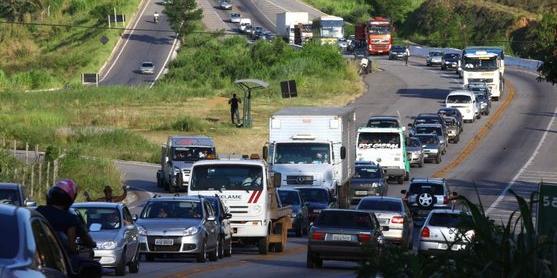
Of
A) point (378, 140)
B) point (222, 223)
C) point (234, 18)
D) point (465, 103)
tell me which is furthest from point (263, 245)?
point (234, 18)

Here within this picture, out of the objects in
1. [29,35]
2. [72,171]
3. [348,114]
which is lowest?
[29,35]

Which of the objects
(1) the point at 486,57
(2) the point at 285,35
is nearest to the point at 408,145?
(1) the point at 486,57

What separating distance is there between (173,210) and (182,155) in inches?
973

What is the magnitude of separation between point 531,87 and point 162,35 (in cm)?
4285

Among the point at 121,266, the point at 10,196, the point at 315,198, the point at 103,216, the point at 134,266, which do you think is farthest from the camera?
the point at 315,198

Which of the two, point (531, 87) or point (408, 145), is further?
point (531, 87)

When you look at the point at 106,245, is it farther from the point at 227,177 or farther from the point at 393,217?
the point at 393,217

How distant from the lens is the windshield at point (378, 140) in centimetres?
5878

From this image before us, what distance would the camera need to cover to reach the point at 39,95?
96.4 meters

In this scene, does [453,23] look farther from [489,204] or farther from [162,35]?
[489,204]

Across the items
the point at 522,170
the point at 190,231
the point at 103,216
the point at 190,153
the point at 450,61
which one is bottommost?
the point at 450,61

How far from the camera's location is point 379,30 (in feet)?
408

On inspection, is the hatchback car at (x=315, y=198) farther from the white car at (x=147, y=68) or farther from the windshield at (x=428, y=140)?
the white car at (x=147, y=68)

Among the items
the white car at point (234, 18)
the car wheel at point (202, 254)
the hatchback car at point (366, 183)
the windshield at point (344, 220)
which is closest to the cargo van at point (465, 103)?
A: the hatchback car at point (366, 183)
